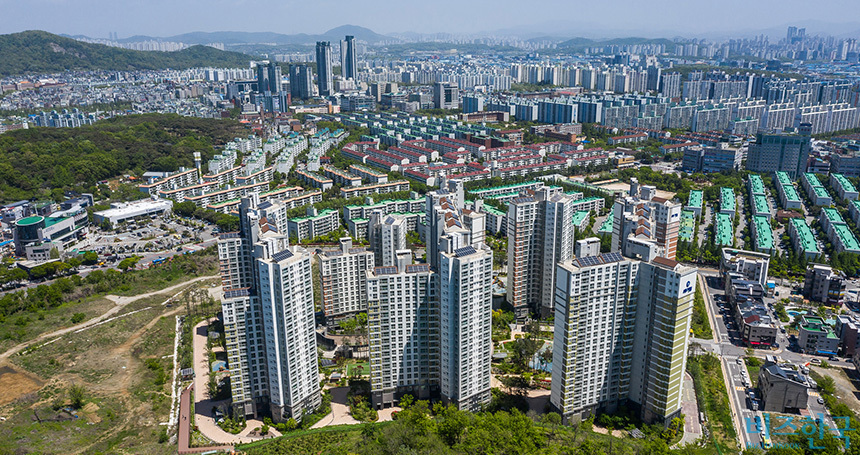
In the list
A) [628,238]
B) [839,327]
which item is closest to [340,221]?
[628,238]

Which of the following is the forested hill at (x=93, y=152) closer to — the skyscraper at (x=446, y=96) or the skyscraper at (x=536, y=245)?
the skyscraper at (x=446, y=96)

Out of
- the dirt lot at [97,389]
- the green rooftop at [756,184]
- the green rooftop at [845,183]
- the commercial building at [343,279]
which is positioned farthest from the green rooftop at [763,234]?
the dirt lot at [97,389]

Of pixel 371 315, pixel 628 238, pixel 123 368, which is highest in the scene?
pixel 628 238

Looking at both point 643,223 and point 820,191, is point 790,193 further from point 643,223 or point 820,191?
point 643,223

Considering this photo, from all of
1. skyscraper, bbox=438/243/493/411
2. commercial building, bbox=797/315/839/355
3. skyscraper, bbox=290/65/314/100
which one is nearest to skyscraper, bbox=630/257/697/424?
skyscraper, bbox=438/243/493/411

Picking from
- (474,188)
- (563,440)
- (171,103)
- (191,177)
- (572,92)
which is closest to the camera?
(563,440)

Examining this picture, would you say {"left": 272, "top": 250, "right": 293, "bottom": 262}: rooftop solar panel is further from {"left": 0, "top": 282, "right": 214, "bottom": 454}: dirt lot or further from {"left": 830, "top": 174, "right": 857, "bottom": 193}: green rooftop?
{"left": 830, "top": 174, "right": 857, "bottom": 193}: green rooftop

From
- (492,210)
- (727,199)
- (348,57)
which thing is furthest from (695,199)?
(348,57)

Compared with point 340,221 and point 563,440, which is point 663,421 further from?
point 340,221
